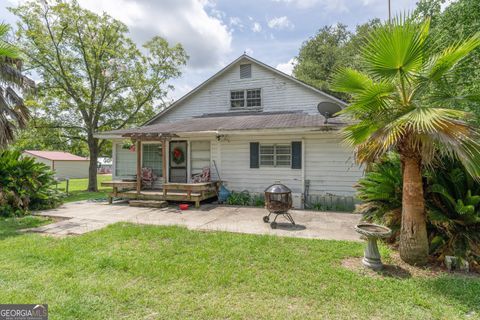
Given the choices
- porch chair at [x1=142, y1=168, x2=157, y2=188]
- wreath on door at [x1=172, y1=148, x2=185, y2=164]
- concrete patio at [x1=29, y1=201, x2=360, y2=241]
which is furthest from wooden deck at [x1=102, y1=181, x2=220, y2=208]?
wreath on door at [x1=172, y1=148, x2=185, y2=164]

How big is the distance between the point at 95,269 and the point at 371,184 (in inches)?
205

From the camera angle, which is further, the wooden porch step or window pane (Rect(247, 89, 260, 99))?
window pane (Rect(247, 89, 260, 99))

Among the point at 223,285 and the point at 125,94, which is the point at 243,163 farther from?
the point at 125,94

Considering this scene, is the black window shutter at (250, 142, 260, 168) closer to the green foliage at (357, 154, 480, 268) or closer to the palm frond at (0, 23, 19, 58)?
the green foliage at (357, 154, 480, 268)

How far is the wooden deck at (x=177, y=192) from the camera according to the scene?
9.18 m

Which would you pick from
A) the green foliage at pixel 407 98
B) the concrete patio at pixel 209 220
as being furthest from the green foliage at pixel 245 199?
the green foliage at pixel 407 98

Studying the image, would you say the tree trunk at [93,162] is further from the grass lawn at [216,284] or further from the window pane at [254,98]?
the grass lawn at [216,284]

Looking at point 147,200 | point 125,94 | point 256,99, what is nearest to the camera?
point 147,200

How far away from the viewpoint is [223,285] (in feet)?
11.4

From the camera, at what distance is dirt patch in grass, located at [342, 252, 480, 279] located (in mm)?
3816

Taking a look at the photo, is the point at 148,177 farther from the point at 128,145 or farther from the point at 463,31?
the point at 463,31

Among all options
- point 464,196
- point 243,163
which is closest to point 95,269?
point 464,196

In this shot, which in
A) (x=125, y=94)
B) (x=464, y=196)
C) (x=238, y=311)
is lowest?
(x=238, y=311)

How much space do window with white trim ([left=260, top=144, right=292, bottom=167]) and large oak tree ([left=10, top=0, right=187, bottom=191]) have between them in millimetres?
11324
